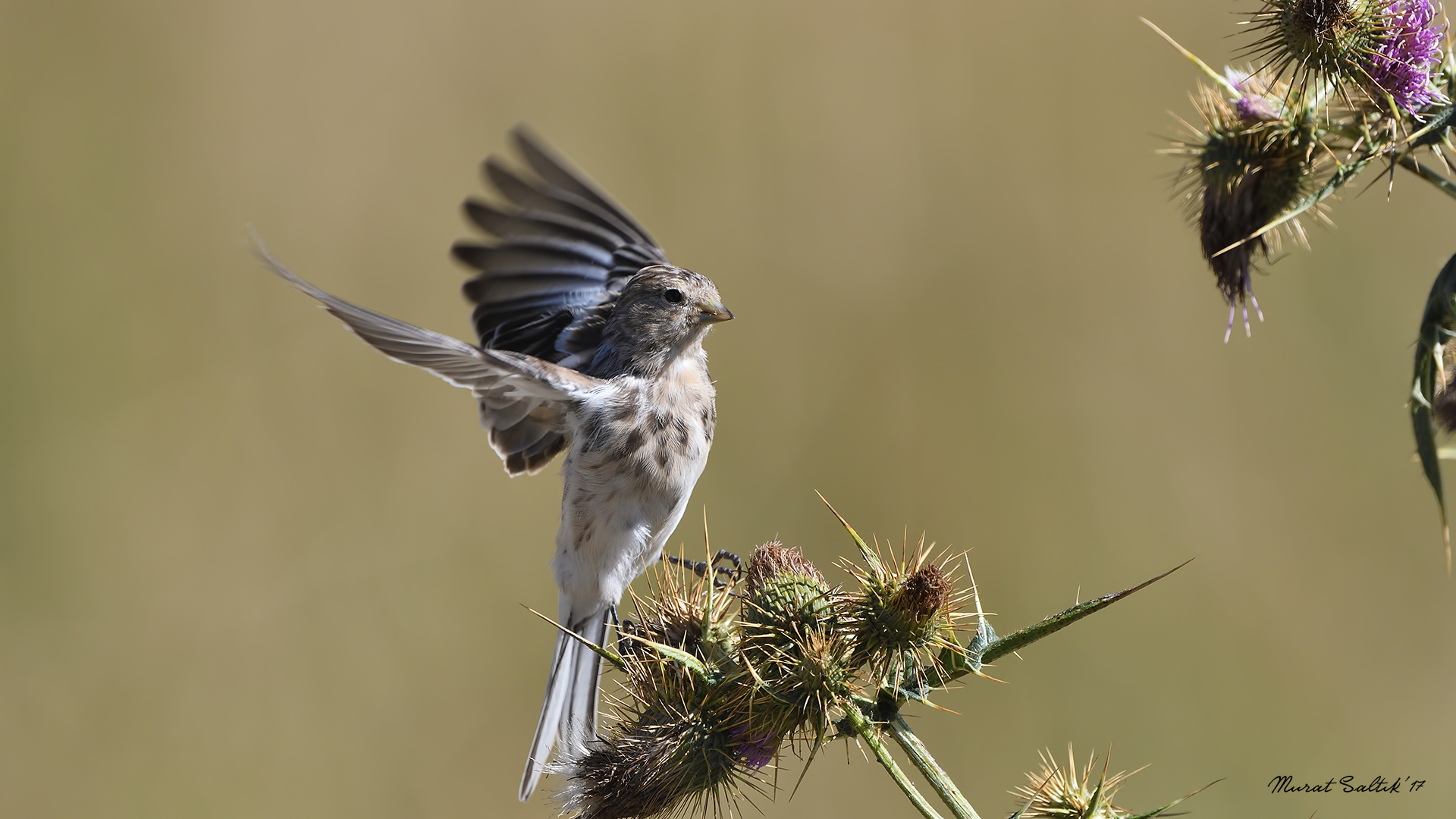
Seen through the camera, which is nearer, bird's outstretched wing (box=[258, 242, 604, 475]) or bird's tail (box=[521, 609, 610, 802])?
bird's outstretched wing (box=[258, 242, 604, 475])

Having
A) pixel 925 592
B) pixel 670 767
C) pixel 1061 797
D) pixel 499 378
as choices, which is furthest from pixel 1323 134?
pixel 499 378

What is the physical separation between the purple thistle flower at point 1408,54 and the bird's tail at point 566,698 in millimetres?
3732

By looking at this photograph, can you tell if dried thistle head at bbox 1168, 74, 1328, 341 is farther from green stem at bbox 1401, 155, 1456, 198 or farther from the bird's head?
the bird's head

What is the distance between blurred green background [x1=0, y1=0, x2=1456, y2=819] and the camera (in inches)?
300

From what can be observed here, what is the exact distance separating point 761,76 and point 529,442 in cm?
653

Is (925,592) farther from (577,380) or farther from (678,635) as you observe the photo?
(577,380)

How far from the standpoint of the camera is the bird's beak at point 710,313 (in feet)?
16.6

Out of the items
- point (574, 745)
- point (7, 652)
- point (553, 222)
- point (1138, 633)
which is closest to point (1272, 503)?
point (1138, 633)

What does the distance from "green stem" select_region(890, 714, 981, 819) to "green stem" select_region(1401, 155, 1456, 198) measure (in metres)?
2.03

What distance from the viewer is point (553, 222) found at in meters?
6.06

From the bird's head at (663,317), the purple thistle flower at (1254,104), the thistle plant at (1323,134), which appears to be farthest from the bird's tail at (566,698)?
the purple thistle flower at (1254,104)

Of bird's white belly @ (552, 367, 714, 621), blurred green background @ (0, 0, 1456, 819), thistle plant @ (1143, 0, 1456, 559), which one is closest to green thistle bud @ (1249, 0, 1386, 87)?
thistle plant @ (1143, 0, 1456, 559)

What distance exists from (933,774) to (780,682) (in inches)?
22.3

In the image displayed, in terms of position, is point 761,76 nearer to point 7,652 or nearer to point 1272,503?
point 1272,503
